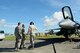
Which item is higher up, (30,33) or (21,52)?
(30,33)

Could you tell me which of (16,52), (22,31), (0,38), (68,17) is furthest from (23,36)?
(0,38)

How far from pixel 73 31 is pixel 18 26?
13.4 meters

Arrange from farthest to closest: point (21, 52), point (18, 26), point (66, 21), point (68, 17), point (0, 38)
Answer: point (0, 38), point (68, 17), point (66, 21), point (18, 26), point (21, 52)

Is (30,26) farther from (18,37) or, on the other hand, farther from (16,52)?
(16,52)

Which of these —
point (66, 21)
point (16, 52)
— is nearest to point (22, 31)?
point (16, 52)

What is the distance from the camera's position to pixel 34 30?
54.1ft

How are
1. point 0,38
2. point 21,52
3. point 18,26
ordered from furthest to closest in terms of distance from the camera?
1. point 0,38
2. point 18,26
3. point 21,52

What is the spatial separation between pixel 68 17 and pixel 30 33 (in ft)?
38.9

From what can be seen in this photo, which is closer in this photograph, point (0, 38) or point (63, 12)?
point (63, 12)

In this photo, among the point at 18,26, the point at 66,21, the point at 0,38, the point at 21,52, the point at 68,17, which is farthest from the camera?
the point at 0,38

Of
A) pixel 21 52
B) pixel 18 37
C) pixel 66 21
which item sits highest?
pixel 66 21

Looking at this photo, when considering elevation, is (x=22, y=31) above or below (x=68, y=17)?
below

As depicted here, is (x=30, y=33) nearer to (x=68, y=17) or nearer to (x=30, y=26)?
(x=30, y=26)

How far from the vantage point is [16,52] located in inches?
558
